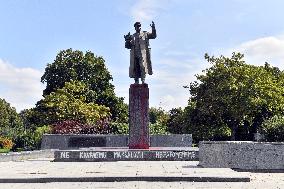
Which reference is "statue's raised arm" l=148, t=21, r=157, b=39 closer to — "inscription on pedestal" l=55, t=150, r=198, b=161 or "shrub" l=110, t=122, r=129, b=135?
"inscription on pedestal" l=55, t=150, r=198, b=161

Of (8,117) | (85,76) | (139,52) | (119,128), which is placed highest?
(85,76)

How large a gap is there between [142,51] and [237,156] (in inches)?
313

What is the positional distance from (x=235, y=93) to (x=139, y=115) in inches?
866

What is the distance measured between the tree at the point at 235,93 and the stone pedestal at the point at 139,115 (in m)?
20.7

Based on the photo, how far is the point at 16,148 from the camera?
128 ft

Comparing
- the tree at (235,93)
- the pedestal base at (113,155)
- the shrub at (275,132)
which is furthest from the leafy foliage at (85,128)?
the shrub at (275,132)

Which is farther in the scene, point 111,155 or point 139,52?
point 139,52

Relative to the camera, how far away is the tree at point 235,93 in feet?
141

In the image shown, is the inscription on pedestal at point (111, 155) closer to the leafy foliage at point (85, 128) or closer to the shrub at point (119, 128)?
the leafy foliage at point (85, 128)

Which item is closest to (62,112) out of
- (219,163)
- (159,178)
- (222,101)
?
(222,101)

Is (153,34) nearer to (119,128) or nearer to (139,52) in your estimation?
(139,52)

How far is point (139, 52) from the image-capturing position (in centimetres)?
A: 2303

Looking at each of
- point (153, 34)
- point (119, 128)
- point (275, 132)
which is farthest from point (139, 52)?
point (119, 128)

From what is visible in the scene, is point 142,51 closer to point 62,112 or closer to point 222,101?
point 222,101
